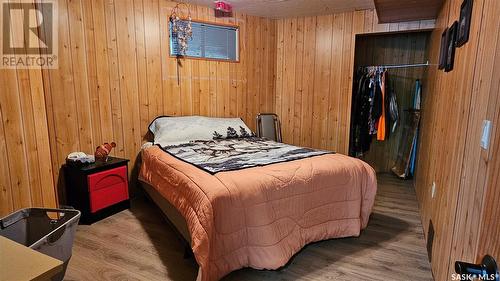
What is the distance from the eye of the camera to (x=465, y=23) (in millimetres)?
1660

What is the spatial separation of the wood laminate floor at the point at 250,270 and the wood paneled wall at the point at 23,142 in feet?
Answer: 1.83

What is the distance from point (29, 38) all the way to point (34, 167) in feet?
3.17

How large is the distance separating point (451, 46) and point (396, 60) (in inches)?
98.4

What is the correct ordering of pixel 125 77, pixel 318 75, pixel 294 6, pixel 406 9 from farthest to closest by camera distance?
pixel 318 75 → pixel 294 6 → pixel 125 77 → pixel 406 9

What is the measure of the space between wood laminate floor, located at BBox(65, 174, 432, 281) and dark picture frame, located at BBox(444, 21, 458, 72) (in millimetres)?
1432

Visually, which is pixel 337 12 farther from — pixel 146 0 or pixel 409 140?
pixel 146 0

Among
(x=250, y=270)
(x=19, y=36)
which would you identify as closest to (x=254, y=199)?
(x=250, y=270)

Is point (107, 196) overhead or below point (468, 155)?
below

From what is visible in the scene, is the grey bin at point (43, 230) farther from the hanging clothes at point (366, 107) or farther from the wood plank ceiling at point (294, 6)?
the hanging clothes at point (366, 107)

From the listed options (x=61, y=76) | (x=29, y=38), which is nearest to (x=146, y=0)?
(x=61, y=76)

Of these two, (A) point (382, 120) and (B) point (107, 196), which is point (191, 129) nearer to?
(B) point (107, 196)

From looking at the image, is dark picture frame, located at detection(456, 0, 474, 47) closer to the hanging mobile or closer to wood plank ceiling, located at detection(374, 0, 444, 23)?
wood plank ceiling, located at detection(374, 0, 444, 23)

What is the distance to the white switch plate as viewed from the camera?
1.08 m

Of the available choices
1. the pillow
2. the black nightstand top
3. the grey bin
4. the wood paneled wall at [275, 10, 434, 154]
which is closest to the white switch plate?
the grey bin
